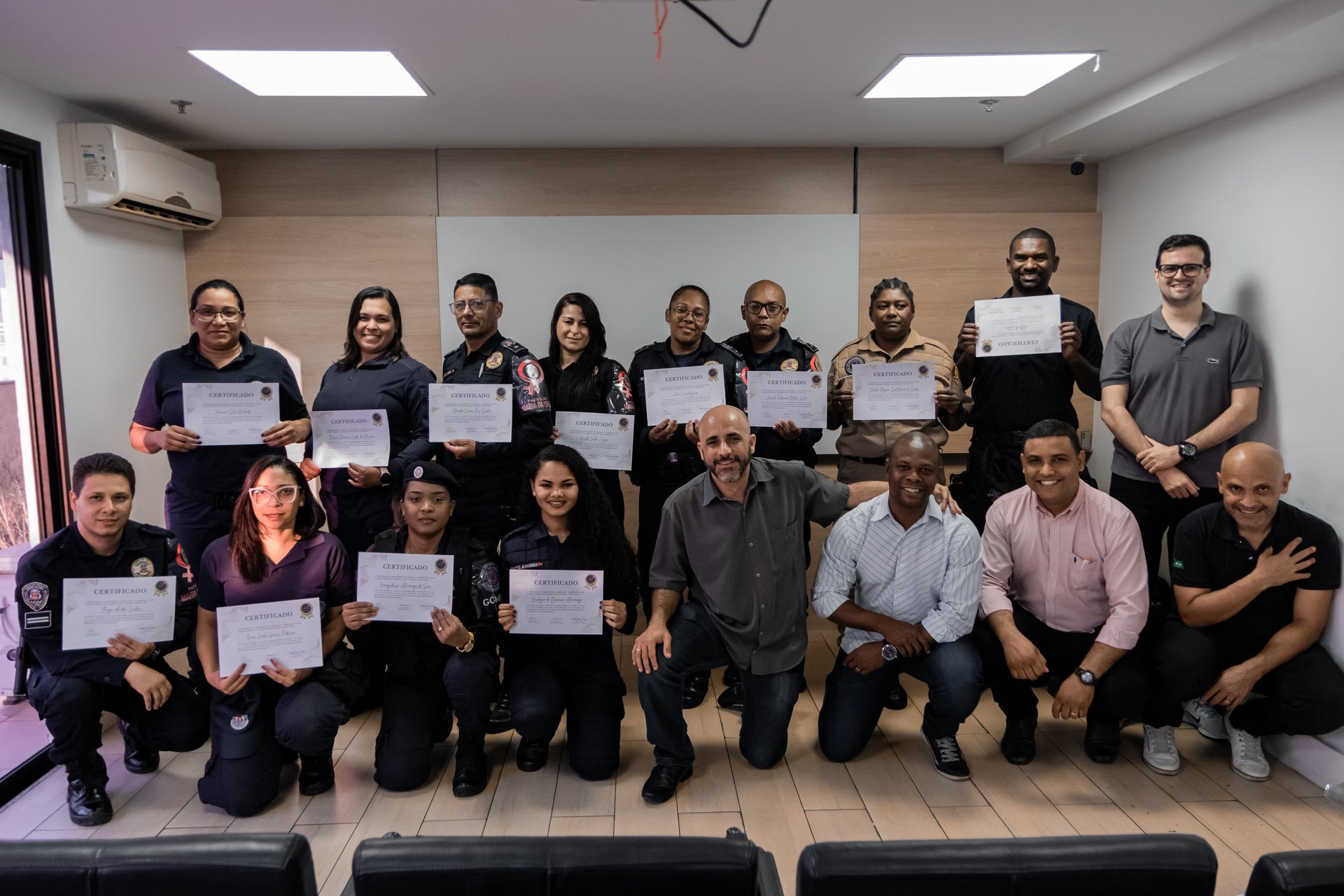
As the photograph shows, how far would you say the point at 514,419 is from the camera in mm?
3514

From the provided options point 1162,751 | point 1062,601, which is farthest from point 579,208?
point 1162,751

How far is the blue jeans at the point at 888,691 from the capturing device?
2.93 meters

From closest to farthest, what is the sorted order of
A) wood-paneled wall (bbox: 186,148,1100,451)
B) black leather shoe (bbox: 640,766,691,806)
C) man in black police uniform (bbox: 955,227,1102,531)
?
black leather shoe (bbox: 640,766,691,806) < man in black police uniform (bbox: 955,227,1102,531) < wood-paneled wall (bbox: 186,148,1100,451)

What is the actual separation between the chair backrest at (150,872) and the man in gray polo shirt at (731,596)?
1.68 m

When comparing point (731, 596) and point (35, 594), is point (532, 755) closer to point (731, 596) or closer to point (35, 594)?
point (731, 596)

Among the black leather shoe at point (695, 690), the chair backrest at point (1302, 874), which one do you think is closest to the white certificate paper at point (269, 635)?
the black leather shoe at point (695, 690)

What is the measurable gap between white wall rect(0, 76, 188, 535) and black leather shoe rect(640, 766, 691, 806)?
2757 mm

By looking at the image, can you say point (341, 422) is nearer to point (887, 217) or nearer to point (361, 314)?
point (361, 314)

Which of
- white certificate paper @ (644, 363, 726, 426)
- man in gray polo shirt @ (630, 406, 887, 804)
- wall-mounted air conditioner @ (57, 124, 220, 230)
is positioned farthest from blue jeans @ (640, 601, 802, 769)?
wall-mounted air conditioner @ (57, 124, 220, 230)

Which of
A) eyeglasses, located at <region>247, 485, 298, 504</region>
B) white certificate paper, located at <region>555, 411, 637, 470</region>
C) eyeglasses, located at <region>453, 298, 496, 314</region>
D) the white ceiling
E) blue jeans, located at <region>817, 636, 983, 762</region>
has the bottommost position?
blue jeans, located at <region>817, 636, 983, 762</region>

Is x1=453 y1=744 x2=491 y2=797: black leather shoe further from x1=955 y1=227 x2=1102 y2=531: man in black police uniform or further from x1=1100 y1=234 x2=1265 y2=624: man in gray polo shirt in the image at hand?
x1=1100 y1=234 x2=1265 y2=624: man in gray polo shirt

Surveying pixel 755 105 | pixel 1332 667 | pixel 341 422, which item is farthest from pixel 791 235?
pixel 1332 667

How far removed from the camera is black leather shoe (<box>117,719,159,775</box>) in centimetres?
305

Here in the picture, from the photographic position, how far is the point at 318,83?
11.4ft
